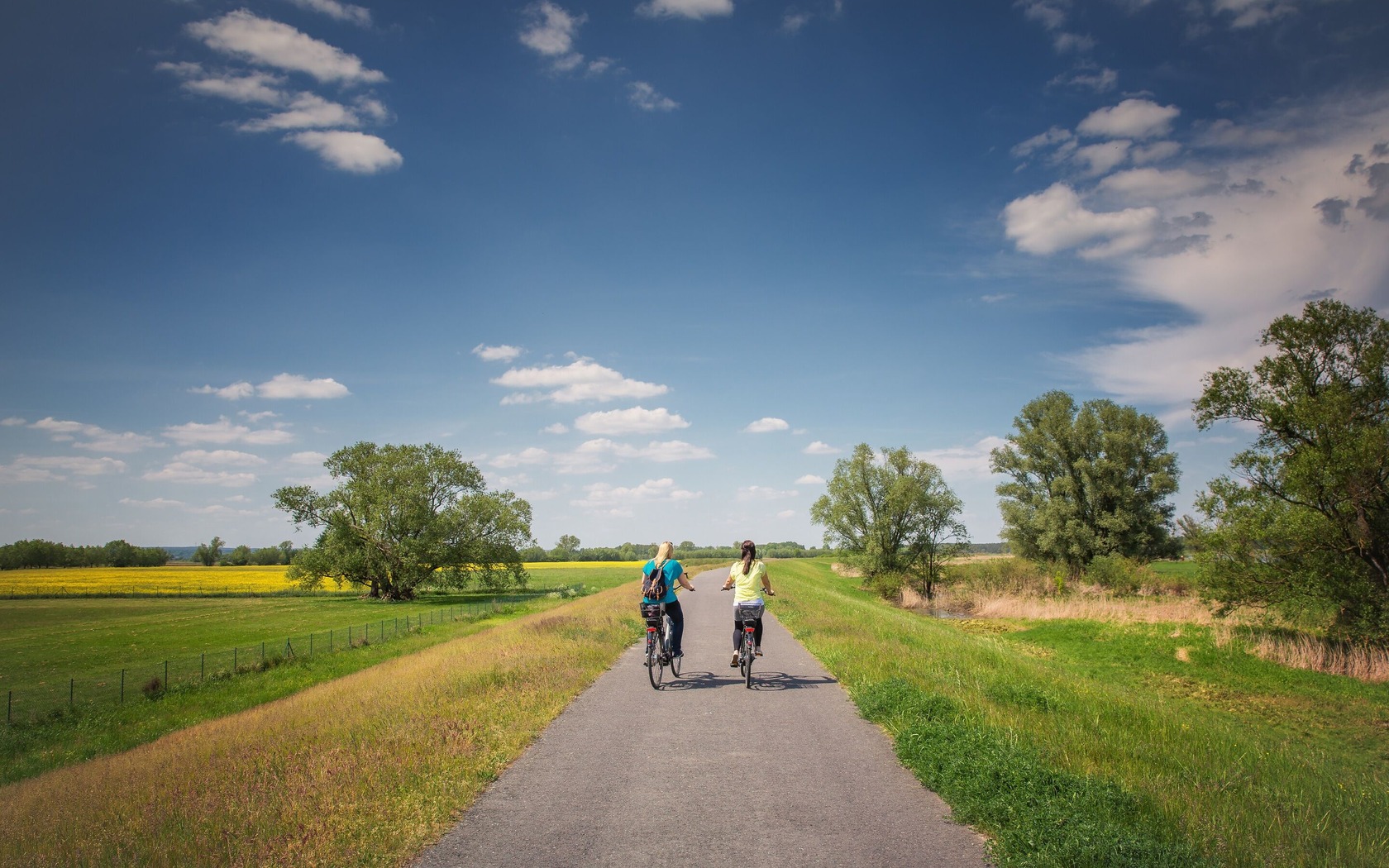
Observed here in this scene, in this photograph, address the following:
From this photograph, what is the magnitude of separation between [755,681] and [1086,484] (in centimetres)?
4705

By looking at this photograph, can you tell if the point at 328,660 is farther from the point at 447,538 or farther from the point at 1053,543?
the point at 1053,543

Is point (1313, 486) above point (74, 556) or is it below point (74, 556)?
above

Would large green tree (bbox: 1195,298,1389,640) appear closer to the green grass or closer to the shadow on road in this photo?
the shadow on road

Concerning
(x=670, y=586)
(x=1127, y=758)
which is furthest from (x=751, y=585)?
(x=1127, y=758)

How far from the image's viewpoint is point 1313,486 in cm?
1978

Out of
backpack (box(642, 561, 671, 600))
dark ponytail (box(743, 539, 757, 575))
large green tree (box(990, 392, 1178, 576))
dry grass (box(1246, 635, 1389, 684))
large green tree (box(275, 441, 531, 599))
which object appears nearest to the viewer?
dark ponytail (box(743, 539, 757, 575))

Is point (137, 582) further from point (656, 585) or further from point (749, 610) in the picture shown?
point (749, 610)

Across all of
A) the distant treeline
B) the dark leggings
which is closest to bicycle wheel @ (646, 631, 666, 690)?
the dark leggings

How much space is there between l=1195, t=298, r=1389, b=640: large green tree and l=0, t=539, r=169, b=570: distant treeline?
387ft

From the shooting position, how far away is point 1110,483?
4934 cm

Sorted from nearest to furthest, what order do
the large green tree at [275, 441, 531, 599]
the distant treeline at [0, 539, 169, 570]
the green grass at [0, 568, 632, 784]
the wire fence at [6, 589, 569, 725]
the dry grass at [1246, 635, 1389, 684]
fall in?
the green grass at [0, 568, 632, 784]
the dry grass at [1246, 635, 1389, 684]
the wire fence at [6, 589, 569, 725]
the large green tree at [275, 441, 531, 599]
the distant treeline at [0, 539, 169, 570]

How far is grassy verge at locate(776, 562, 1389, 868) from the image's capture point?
199 inches

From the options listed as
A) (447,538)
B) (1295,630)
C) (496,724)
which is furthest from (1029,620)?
(447,538)

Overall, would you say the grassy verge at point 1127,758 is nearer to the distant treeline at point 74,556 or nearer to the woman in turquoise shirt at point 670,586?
the woman in turquoise shirt at point 670,586
